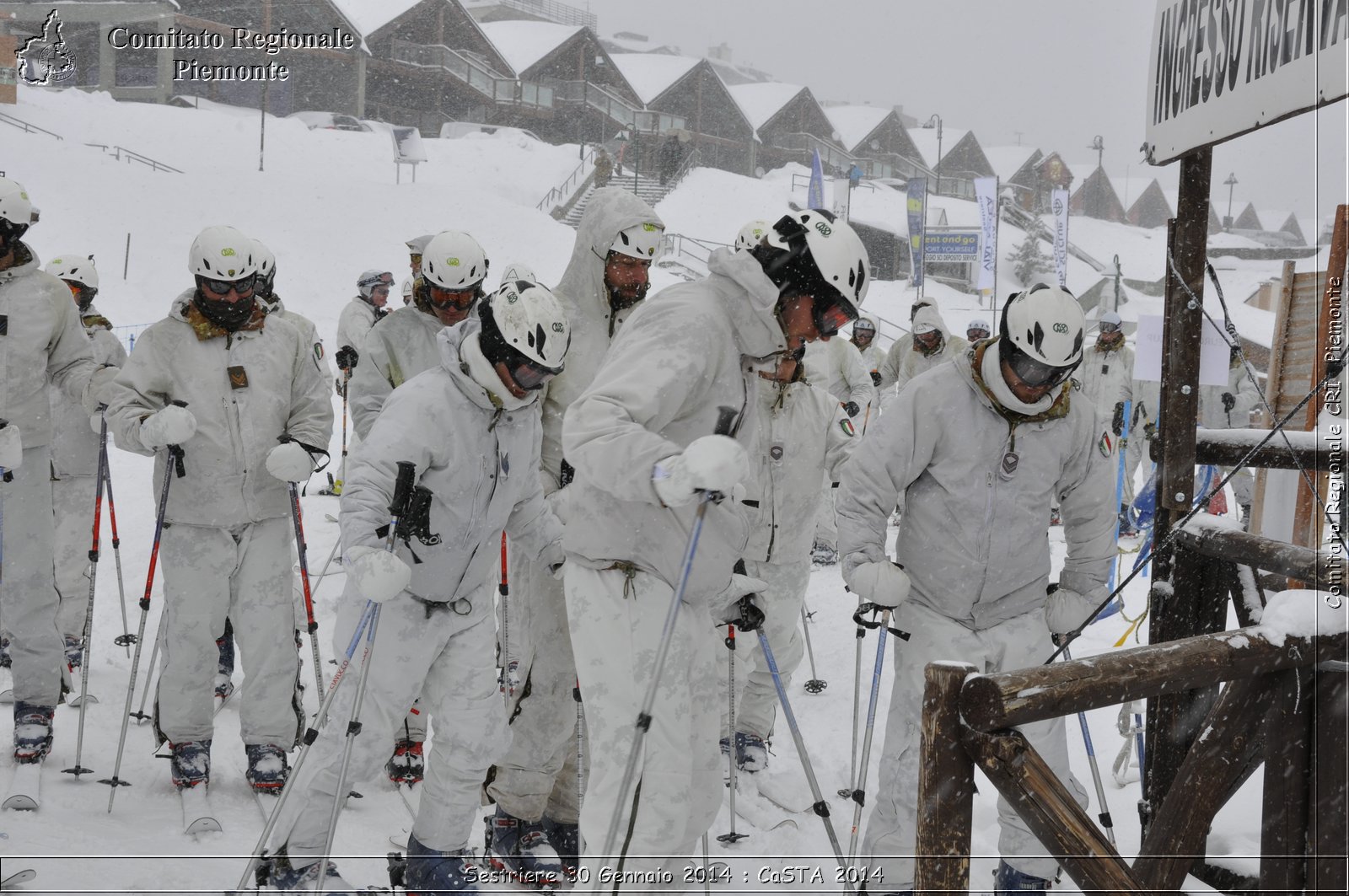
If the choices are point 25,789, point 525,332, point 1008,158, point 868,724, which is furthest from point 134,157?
point 1008,158

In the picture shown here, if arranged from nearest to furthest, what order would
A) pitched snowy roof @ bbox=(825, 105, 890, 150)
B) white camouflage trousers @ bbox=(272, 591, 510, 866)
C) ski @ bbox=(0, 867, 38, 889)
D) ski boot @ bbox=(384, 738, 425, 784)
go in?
ski @ bbox=(0, 867, 38, 889)
white camouflage trousers @ bbox=(272, 591, 510, 866)
ski boot @ bbox=(384, 738, 425, 784)
pitched snowy roof @ bbox=(825, 105, 890, 150)

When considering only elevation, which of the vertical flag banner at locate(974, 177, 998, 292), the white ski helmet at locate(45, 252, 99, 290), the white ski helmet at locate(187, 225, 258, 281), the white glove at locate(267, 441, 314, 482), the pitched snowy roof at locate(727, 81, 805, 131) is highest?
the pitched snowy roof at locate(727, 81, 805, 131)

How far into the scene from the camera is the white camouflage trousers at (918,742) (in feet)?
12.7

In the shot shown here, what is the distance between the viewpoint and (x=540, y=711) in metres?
4.29

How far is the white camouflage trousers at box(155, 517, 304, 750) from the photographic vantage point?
481 centimetres

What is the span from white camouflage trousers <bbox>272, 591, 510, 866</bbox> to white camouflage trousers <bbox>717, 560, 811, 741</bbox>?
1749 millimetres

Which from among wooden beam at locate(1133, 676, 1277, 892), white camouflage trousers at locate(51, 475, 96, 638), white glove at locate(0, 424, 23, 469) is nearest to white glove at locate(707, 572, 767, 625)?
wooden beam at locate(1133, 676, 1277, 892)

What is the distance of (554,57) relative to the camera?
4038 cm

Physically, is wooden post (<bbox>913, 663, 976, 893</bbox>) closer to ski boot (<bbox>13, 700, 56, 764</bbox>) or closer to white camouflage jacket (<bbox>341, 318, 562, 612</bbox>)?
white camouflage jacket (<bbox>341, 318, 562, 612</bbox>)

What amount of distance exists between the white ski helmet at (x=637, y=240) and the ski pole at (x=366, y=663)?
140 cm

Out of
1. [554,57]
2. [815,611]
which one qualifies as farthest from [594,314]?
[554,57]

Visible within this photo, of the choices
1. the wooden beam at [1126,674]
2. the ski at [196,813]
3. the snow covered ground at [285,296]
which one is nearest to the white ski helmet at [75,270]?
the snow covered ground at [285,296]

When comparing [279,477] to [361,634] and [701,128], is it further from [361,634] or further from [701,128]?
[701,128]

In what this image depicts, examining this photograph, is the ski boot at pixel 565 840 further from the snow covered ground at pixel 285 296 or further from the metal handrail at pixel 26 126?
the metal handrail at pixel 26 126
